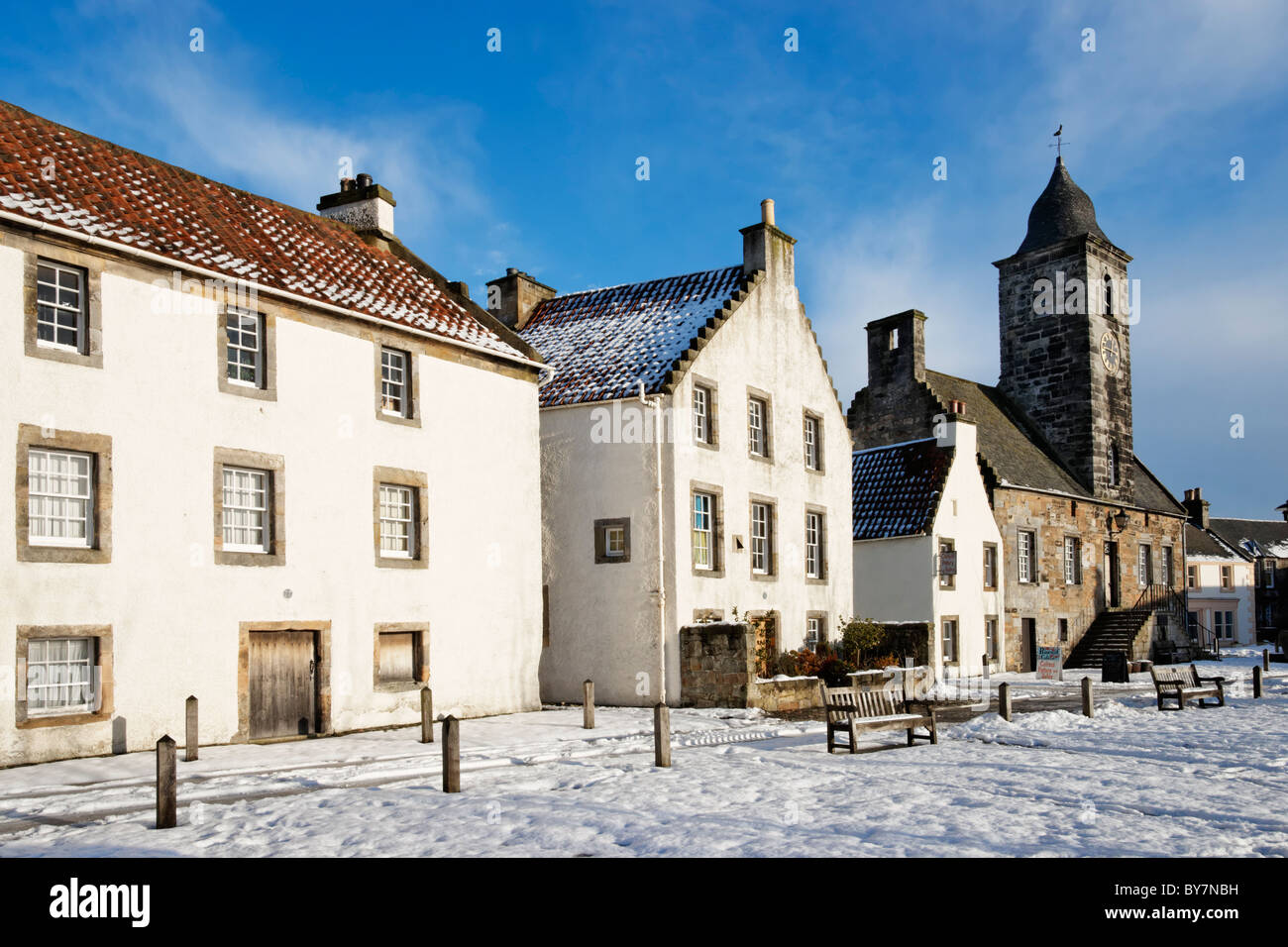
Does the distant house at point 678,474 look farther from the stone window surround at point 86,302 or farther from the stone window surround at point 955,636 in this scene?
the stone window surround at point 86,302

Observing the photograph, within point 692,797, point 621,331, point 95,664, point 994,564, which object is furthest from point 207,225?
point 994,564

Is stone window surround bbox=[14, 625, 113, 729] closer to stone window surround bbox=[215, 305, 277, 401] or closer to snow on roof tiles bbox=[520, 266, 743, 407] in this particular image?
stone window surround bbox=[215, 305, 277, 401]

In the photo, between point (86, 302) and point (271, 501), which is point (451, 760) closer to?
point (271, 501)

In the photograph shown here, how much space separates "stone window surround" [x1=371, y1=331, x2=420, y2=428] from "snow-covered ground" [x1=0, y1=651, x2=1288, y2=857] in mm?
5895

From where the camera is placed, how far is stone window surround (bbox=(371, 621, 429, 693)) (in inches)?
816

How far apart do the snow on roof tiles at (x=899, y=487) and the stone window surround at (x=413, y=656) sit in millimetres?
18304

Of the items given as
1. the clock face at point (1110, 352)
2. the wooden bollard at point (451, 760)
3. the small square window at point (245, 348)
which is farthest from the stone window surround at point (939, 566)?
the wooden bollard at point (451, 760)

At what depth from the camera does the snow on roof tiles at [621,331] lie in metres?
26.6

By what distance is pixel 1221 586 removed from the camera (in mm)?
64188

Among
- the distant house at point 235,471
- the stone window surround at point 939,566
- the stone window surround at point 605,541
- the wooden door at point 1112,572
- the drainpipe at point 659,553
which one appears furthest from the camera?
the wooden door at point 1112,572

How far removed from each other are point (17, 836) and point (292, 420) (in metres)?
10.0

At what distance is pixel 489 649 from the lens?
23.2 m
